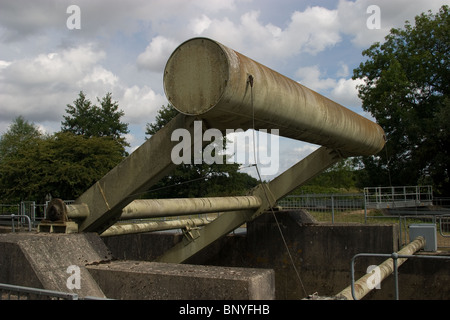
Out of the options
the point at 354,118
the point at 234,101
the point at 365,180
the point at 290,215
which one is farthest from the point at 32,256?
the point at 365,180

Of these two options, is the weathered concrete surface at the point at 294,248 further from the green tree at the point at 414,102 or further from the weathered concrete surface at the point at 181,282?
the green tree at the point at 414,102

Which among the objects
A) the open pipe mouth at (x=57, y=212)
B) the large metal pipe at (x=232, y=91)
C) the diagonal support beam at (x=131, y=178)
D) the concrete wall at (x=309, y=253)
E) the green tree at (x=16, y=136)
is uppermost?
the green tree at (x=16, y=136)

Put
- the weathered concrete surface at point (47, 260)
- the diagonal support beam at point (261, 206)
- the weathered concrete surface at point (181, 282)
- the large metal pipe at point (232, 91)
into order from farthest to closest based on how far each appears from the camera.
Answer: the diagonal support beam at point (261, 206) → the weathered concrete surface at point (47, 260) → the large metal pipe at point (232, 91) → the weathered concrete surface at point (181, 282)

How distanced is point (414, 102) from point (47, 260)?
99.2ft

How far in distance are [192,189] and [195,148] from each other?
1581 inches

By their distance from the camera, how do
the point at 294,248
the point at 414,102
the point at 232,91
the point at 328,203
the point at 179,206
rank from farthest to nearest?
1. the point at 414,102
2. the point at 328,203
3. the point at 294,248
4. the point at 179,206
5. the point at 232,91

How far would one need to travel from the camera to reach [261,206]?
34.2 feet

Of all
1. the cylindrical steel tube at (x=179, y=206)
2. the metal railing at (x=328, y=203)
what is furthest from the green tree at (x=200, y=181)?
the cylindrical steel tube at (x=179, y=206)

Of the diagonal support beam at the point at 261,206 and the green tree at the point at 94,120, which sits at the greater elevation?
the green tree at the point at 94,120

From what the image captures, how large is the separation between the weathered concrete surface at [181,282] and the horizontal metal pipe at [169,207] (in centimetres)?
100

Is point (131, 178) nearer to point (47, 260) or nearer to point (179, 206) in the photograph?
point (47, 260)

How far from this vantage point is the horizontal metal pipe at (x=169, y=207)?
581 cm

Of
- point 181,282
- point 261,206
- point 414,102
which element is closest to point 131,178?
point 181,282
